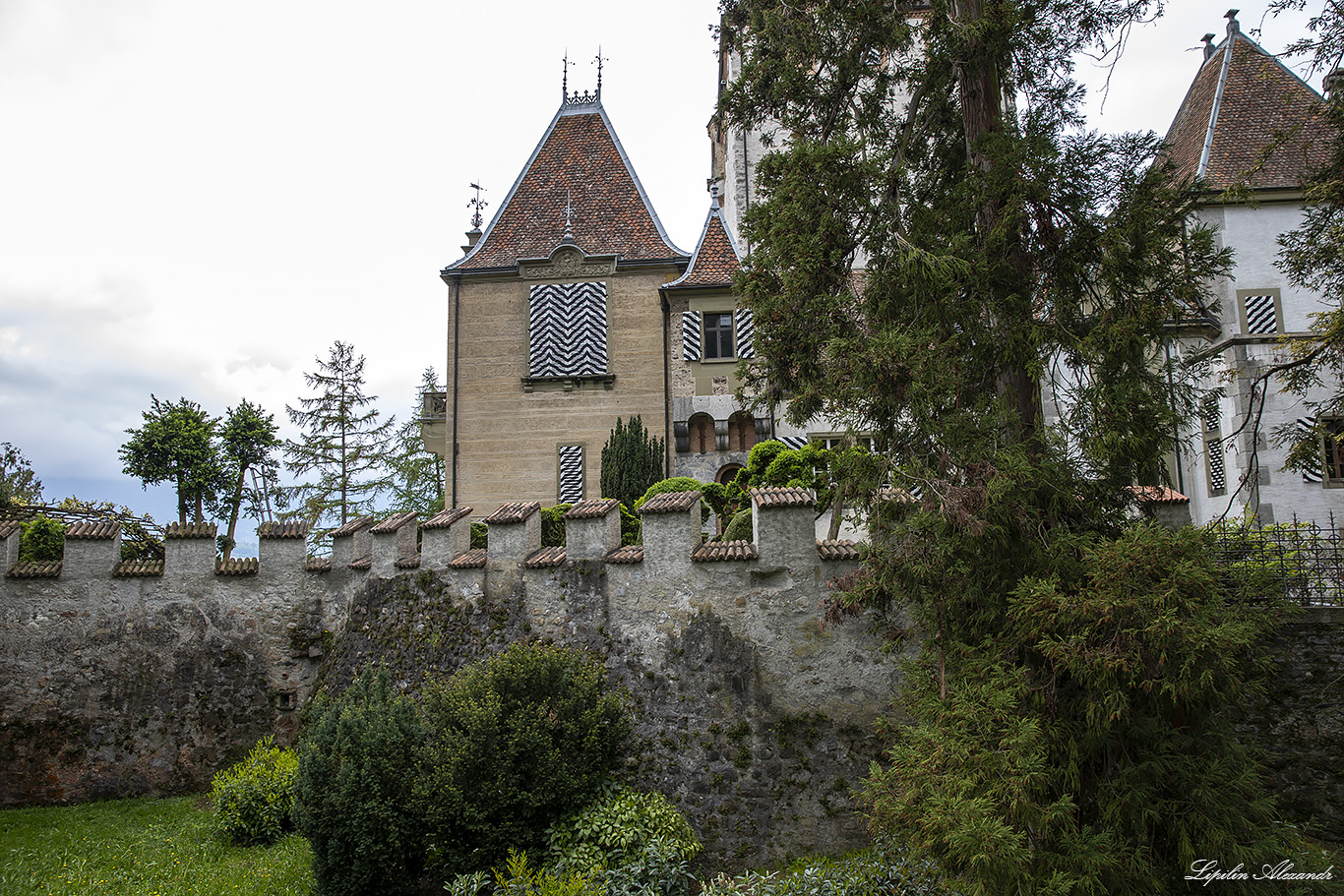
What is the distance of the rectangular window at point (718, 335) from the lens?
68.7ft

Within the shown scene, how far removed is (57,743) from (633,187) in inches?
711

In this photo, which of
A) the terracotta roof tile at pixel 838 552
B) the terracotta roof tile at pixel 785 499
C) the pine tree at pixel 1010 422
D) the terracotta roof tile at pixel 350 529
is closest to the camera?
the pine tree at pixel 1010 422

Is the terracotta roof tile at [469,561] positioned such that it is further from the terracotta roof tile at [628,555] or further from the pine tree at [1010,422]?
the pine tree at [1010,422]

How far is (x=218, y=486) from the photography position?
2119 centimetres

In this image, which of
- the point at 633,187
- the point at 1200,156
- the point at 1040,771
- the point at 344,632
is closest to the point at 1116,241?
the point at 1040,771

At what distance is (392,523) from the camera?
41.3ft

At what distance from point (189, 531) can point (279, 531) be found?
1548 mm

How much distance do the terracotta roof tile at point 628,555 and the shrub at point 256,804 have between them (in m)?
5.33

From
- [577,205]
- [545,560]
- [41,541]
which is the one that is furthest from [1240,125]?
[41,541]

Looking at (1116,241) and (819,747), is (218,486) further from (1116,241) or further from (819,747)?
(1116,241)

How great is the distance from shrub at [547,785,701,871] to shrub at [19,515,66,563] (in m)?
11.4

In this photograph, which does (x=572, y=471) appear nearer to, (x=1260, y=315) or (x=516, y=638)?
(x=516, y=638)

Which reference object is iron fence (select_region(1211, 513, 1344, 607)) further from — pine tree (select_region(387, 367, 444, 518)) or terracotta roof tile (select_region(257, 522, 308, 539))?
pine tree (select_region(387, 367, 444, 518))

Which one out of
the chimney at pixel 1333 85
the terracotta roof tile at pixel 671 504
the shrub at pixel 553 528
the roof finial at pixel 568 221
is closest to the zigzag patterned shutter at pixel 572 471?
the shrub at pixel 553 528
